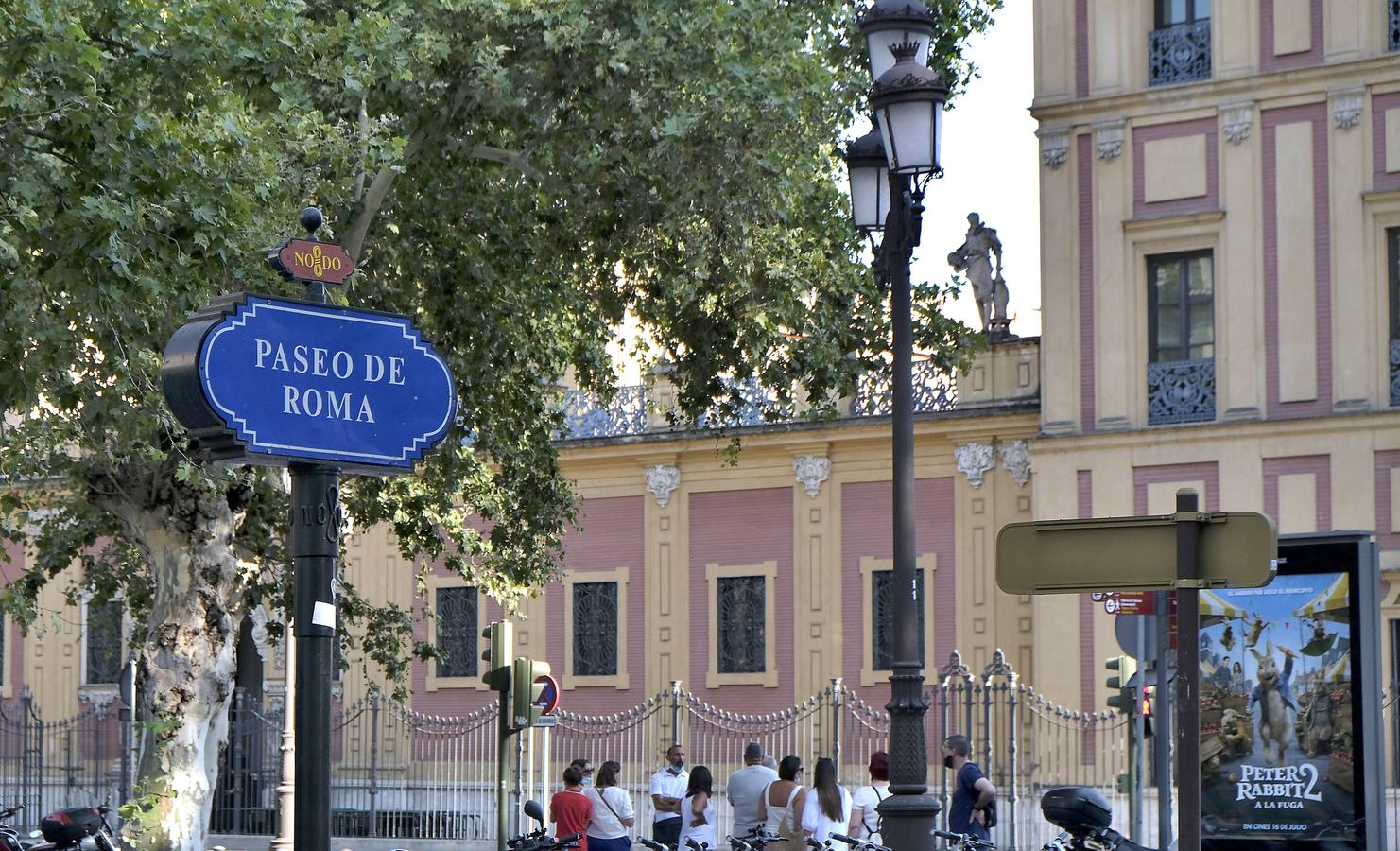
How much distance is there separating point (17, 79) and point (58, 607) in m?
27.4

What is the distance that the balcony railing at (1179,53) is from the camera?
93.0ft

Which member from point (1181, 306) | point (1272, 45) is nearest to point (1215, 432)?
point (1181, 306)

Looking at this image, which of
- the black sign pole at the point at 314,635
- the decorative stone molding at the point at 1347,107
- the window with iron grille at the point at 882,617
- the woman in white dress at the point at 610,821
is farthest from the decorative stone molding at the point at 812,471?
the black sign pole at the point at 314,635

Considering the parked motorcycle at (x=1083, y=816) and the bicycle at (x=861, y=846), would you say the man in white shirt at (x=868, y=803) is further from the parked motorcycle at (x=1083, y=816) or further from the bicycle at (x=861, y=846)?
the parked motorcycle at (x=1083, y=816)

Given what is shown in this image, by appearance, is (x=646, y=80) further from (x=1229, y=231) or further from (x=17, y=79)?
(x=1229, y=231)

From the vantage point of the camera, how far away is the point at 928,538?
3112 centimetres

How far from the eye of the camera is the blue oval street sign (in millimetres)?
6637

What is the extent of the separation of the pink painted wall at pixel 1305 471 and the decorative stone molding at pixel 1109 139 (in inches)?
171

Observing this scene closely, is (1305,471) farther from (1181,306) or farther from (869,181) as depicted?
(869,181)

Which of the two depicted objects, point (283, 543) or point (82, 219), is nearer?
point (82, 219)

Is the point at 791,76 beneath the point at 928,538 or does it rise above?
above

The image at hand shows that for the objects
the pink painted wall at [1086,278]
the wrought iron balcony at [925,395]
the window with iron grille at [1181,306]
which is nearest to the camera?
the window with iron grille at [1181,306]

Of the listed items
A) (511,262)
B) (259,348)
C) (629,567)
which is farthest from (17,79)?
(629,567)

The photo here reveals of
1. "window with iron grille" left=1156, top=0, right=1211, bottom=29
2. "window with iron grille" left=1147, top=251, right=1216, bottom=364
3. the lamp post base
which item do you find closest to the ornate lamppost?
the lamp post base
